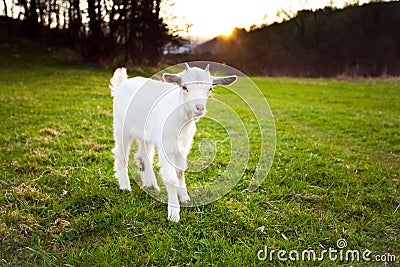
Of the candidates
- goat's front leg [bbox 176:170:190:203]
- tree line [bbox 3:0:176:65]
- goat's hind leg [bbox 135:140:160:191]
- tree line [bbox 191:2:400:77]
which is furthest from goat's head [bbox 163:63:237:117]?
tree line [bbox 191:2:400:77]

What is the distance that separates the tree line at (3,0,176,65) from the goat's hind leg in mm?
14057

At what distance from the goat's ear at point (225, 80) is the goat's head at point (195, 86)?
0.08 meters

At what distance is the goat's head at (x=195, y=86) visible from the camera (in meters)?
3.10

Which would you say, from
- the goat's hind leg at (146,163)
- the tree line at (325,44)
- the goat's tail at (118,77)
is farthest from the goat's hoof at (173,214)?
the tree line at (325,44)

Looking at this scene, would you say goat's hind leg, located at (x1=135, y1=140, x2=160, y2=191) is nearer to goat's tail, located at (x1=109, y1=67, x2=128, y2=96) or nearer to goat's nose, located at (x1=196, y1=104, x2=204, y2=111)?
goat's tail, located at (x1=109, y1=67, x2=128, y2=96)

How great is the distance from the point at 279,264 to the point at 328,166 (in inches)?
107

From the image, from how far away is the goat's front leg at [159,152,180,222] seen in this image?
3535 millimetres

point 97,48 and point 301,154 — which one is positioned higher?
point 97,48

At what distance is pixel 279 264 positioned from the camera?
290cm

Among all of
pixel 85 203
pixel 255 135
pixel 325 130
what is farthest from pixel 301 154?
pixel 85 203

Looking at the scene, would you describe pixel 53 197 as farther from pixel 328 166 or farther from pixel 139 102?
pixel 328 166

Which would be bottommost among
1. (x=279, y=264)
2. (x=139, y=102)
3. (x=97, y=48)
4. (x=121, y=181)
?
(x=279, y=264)

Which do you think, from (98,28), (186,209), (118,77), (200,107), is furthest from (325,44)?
(200,107)

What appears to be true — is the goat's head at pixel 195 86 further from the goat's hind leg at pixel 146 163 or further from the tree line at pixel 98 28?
the tree line at pixel 98 28
